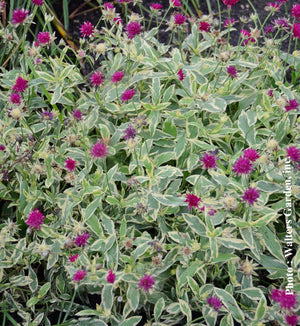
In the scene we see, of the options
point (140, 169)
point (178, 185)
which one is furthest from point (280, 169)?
point (140, 169)

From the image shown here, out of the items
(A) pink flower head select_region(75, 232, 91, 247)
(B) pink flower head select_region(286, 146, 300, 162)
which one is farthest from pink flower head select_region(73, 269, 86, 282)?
(B) pink flower head select_region(286, 146, 300, 162)

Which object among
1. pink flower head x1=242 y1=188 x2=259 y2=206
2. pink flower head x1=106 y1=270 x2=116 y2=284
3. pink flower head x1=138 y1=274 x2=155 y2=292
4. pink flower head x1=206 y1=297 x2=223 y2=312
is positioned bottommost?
pink flower head x1=206 y1=297 x2=223 y2=312

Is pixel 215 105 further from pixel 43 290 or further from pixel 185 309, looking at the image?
pixel 43 290

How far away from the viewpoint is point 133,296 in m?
1.48

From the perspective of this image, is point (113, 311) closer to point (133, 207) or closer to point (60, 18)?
point (133, 207)

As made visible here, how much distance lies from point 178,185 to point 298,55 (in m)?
0.85

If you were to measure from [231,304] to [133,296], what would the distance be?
12.8 inches

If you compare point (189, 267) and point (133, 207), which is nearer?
point (189, 267)

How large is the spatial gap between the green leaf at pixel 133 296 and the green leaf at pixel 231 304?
0.26 m

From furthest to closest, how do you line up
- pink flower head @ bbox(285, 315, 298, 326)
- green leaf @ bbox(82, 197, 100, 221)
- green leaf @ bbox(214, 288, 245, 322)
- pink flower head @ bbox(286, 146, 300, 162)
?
green leaf @ bbox(82, 197, 100, 221) < green leaf @ bbox(214, 288, 245, 322) < pink flower head @ bbox(286, 146, 300, 162) < pink flower head @ bbox(285, 315, 298, 326)

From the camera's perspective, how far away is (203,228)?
59.6 inches

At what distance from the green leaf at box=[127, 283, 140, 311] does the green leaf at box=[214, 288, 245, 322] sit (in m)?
0.26

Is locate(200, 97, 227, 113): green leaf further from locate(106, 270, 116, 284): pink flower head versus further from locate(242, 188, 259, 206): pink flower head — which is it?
locate(106, 270, 116, 284): pink flower head

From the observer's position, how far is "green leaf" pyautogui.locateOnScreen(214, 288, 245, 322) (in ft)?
4.73
